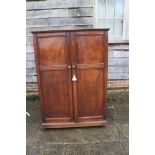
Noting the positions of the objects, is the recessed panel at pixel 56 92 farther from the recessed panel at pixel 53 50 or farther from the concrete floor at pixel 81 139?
the concrete floor at pixel 81 139

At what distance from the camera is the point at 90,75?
3.00 metres

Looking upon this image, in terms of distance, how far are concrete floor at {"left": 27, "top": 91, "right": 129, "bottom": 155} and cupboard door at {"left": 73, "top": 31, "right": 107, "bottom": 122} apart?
0.21 metres

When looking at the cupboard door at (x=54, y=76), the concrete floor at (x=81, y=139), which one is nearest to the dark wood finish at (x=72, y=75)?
the cupboard door at (x=54, y=76)

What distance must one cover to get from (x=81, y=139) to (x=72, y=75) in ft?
2.60

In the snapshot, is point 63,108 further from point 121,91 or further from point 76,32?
point 121,91

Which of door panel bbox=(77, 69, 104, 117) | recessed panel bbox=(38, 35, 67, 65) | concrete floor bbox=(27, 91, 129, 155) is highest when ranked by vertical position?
recessed panel bbox=(38, 35, 67, 65)

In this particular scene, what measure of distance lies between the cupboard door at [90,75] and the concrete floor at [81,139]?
21 centimetres

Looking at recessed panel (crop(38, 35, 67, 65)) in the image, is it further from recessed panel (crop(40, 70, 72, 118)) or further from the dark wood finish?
recessed panel (crop(40, 70, 72, 118))

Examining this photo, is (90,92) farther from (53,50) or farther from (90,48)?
(53,50)

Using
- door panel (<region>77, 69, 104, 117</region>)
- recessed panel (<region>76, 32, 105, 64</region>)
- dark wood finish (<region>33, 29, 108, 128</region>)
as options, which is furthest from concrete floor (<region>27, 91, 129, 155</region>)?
recessed panel (<region>76, 32, 105, 64</region>)

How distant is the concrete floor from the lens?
2.67 meters
